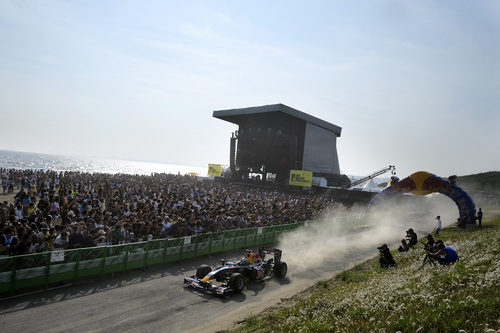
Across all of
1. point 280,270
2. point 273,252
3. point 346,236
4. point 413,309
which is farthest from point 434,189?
point 413,309

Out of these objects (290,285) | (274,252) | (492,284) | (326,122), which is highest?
(326,122)

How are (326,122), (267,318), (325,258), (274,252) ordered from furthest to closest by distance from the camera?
(326,122) → (325,258) → (274,252) → (267,318)

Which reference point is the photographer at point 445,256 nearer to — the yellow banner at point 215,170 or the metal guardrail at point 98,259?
the metal guardrail at point 98,259

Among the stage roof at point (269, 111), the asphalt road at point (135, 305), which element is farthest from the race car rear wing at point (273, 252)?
the stage roof at point (269, 111)

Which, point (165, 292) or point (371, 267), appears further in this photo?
point (371, 267)

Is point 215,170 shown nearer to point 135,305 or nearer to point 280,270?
point 280,270

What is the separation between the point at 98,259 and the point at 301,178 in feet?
139

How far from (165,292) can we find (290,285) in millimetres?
6118

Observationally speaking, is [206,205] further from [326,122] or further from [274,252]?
[326,122]

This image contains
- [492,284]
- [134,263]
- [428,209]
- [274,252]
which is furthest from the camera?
[428,209]

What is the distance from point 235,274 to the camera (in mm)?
14008

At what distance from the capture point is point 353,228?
33625 millimetres

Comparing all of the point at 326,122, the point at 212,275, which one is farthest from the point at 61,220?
the point at 326,122

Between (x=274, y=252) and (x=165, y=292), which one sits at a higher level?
(x=274, y=252)
